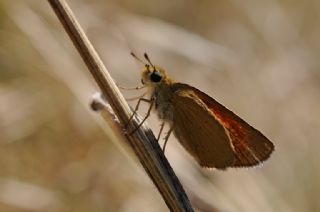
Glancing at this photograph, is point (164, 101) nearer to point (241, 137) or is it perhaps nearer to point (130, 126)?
point (241, 137)

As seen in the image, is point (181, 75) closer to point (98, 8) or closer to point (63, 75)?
point (98, 8)

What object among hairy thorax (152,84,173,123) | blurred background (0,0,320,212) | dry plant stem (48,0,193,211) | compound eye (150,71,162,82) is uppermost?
blurred background (0,0,320,212)

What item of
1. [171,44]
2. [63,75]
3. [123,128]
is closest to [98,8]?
[171,44]

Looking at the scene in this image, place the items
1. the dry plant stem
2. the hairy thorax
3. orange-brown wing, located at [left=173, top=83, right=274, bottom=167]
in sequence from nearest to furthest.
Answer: the dry plant stem, orange-brown wing, located at [left=173, top=83, right=274, bottom=167], the hairy thorax

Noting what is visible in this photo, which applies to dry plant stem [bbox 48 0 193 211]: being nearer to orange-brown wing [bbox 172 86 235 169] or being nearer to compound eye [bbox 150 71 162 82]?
orange-brown wing [bbox 172 86 235 169]

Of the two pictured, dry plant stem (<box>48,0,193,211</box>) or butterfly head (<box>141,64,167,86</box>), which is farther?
butterfly head (<box>141,64,167,86</box>)

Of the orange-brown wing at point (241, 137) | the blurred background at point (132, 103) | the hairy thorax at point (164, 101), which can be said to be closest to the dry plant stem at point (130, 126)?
the orange-brown wing at point (241, 137)

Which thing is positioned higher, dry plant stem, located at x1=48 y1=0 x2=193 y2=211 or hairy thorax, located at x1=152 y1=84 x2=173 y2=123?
hairy thorax, located at x1=152 y1=84 x2=173 y2=123

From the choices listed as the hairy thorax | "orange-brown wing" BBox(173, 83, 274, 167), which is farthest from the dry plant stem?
the hairy thorax
